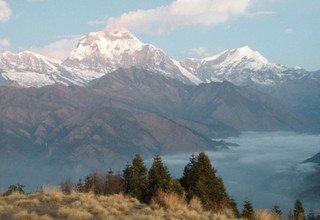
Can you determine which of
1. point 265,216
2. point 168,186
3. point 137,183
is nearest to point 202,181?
point 137,183

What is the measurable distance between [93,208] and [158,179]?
11587 mm

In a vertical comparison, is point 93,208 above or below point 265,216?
below

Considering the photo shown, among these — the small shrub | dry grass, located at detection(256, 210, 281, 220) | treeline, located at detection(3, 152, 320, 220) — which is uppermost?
treeline, located at detection(3, 152, 320, 220)

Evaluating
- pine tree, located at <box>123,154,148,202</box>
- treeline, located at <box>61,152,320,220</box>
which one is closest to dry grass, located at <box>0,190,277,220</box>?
treeline, located at <box>61,152,320,220</box>

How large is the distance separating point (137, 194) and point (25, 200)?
9264mm

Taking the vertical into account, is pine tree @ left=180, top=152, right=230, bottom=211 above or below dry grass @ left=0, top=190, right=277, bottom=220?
above

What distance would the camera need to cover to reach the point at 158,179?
37.3m

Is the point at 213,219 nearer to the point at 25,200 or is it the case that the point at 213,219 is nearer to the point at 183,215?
the point at 183,215

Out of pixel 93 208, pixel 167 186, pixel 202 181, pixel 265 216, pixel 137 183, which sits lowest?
pixel 93 208

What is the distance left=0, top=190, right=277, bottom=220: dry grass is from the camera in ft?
79.5

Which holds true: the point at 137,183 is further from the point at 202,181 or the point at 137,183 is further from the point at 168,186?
the point at 202,181

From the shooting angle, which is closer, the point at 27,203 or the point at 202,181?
the point at 27,203

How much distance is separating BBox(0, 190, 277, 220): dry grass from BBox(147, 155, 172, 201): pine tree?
2.87 meters

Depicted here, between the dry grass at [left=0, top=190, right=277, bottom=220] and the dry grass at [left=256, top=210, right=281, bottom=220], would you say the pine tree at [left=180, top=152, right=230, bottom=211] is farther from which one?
the dry grass at [left=256, top=210, right=281, bottom=220]
